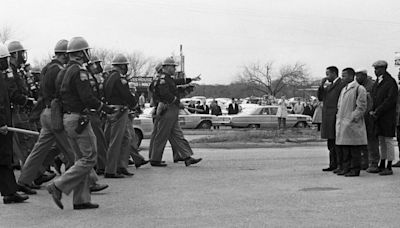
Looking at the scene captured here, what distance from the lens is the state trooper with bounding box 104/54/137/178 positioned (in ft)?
37.7

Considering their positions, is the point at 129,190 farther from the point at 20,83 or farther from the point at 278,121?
the point at 278,121

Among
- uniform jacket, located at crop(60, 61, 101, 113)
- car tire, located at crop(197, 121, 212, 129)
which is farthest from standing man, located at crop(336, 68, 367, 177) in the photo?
car tire, located at crop(197, 121, 212, 129)

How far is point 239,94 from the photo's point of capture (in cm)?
10450

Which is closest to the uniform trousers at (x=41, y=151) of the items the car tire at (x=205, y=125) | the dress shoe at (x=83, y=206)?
the dress shoe at (x=83, y=206)

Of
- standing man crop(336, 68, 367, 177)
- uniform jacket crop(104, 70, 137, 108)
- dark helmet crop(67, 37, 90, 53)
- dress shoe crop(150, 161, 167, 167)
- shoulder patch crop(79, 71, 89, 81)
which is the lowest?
dress shoe crop(150, 161, 167, 167)

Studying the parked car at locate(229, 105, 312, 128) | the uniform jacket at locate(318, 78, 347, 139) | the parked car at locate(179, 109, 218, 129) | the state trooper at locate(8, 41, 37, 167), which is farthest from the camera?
the parked car at locate(229, 105, 312, 128)

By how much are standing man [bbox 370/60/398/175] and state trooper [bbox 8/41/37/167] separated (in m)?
5.49

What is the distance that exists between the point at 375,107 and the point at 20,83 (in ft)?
18.4

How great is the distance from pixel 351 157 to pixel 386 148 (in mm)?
602

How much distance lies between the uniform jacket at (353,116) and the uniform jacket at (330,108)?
442mm

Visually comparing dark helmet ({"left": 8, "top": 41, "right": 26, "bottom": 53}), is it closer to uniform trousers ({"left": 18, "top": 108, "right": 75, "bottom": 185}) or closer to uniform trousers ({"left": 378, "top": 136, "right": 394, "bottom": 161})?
uniform trousers ({"left": 18, "top": 108, "right": 75, "bottom": 185})

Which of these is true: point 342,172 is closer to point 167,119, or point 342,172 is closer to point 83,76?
point 167,119

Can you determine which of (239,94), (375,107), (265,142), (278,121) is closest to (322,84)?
(375,107)

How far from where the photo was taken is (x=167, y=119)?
13.0 m
